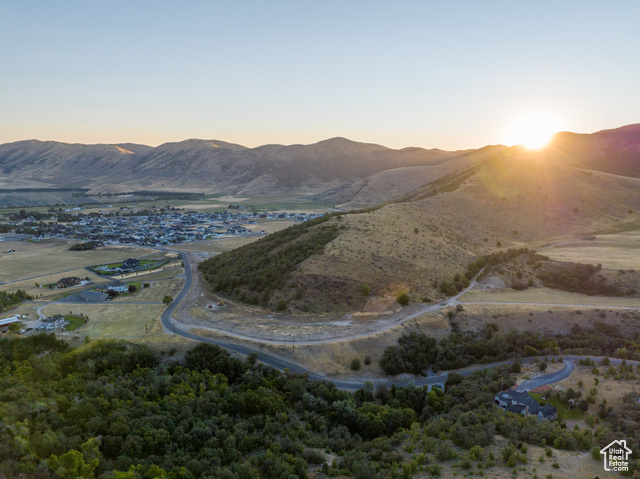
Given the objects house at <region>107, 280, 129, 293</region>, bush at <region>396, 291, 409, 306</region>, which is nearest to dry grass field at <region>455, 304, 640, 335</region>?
bush at <region>396, 291, 409, 306</region>

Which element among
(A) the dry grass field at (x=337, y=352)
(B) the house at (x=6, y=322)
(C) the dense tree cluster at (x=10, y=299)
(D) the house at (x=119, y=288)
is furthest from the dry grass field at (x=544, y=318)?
(C) the dense tree cluster at (x=10, y=299)

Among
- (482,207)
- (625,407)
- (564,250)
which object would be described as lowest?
(625,407)

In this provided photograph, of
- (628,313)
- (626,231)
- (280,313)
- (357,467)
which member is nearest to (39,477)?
(357,467)

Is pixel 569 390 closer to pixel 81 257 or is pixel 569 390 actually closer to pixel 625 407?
pixel 625 407

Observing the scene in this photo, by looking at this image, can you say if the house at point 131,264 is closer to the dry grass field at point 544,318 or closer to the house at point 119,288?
the house at point 119,288

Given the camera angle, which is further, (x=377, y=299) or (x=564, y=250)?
(x=564, y=250)
